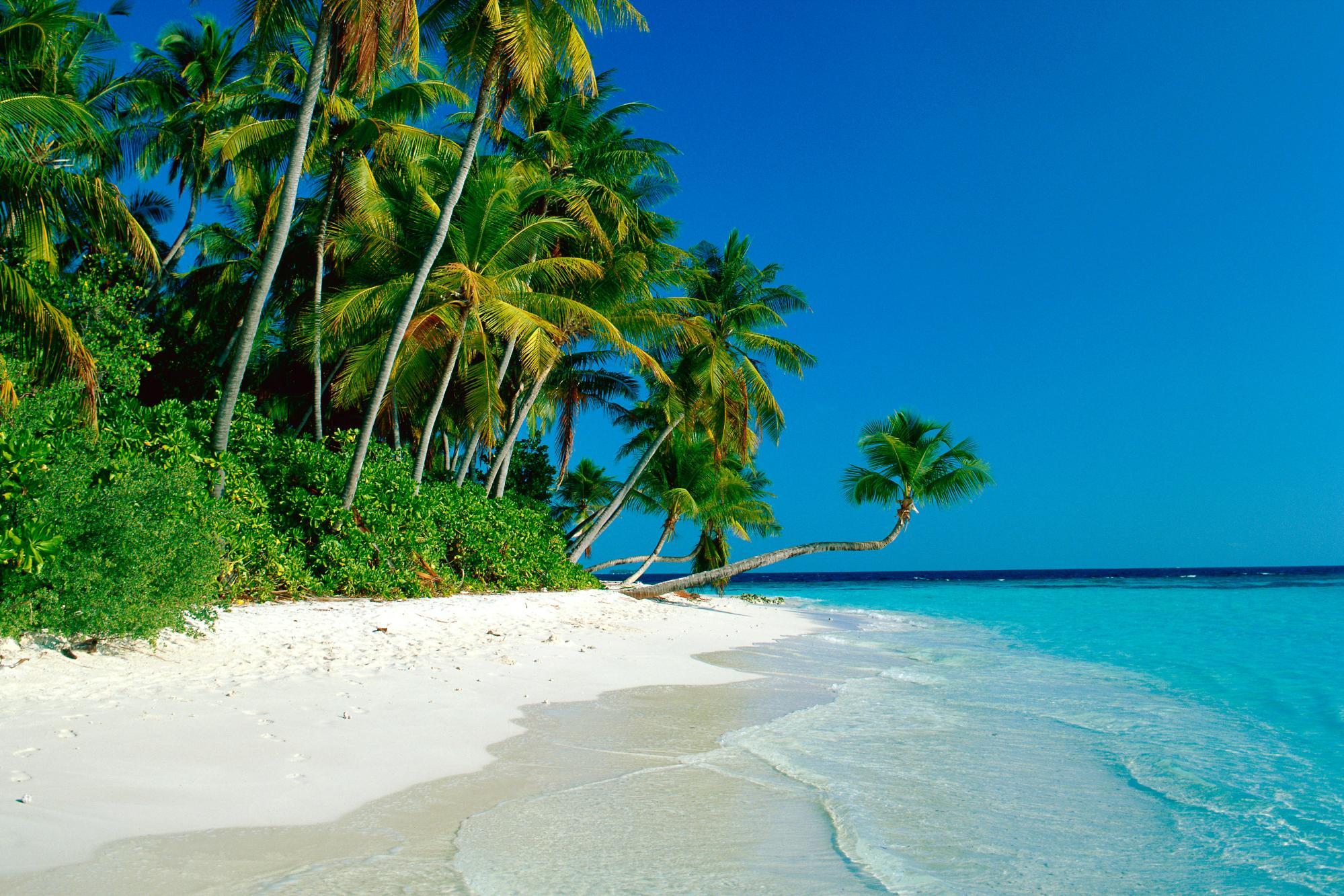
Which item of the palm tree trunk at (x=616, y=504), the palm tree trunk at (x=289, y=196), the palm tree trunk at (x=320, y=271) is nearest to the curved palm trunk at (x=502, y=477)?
the palm tree trunk at (x=616, y=504)

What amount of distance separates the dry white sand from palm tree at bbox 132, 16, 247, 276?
41.8 feet

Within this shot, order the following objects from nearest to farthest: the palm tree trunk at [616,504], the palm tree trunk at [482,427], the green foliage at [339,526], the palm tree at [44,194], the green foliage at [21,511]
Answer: the green foliage at [21,511] → the palm tree at [44,194] → the green foliage at [339,526] → the palm tree trunk at [482,427] → the palm tree trunk at [616,504]

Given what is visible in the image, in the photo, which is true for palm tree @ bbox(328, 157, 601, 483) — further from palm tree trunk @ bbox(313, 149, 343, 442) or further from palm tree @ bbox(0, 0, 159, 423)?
palm tree @ bbox(0, 0, 159, 423)

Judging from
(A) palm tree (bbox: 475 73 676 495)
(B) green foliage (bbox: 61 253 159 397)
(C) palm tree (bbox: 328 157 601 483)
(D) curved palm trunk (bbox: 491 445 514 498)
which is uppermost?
(A) palm tree (bbox: 475 73 676 495)

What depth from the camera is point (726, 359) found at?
1959 centimetres

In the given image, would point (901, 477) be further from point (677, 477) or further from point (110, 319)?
point (110, 319)

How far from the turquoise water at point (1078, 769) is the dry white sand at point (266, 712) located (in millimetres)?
2159

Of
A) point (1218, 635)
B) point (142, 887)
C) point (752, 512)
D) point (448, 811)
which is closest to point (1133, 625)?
point (1218, 635)

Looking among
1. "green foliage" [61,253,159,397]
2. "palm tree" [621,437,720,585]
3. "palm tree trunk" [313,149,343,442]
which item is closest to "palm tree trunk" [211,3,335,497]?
"green foliage" [61,253,159,397]

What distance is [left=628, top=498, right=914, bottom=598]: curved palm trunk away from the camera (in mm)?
19047

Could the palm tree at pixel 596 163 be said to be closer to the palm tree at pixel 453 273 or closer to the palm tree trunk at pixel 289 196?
the palm tree at pixel 453 273

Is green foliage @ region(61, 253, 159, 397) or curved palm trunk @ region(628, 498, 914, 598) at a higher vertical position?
green foliage @ region(61, 253, 159, 397)

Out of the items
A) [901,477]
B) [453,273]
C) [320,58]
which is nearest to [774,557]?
[901,477]

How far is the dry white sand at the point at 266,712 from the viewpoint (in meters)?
3.74
